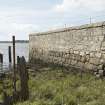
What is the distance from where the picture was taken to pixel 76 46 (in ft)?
49.8

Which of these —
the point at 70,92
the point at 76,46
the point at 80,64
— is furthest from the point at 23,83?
the point at 76,46

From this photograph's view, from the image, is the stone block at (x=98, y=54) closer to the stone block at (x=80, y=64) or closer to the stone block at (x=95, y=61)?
the stone block at (x=95, y=61)

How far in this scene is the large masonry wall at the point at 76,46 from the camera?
12.9 metres

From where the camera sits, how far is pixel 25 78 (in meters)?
10.1

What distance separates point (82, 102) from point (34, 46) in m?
16.4

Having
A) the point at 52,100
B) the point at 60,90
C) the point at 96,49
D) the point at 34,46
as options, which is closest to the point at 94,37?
the point at 96,49

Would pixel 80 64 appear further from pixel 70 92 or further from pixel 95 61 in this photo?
pixel 70 92

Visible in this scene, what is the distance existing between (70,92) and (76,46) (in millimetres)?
5557

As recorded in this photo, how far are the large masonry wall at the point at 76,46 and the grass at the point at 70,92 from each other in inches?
41.9

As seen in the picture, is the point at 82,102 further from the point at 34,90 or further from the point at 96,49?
the point at 96,49

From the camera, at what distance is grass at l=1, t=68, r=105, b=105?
8735mm

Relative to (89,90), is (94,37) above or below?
above

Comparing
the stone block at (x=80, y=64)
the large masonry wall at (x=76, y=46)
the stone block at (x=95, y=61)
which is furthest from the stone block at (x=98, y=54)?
the stone block at (x=80, y=64)

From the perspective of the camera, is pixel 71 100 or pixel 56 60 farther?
pixel 56 60
